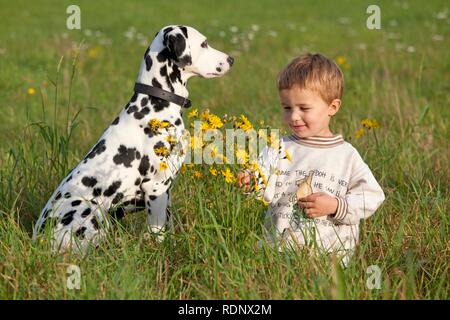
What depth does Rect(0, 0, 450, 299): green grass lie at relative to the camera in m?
3.53

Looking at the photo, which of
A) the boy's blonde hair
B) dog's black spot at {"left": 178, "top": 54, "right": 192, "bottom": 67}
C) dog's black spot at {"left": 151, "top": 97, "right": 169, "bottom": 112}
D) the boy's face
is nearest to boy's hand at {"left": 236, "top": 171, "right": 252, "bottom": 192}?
the boy's face

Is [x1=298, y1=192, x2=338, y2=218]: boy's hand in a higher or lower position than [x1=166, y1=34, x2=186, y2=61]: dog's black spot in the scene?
lower

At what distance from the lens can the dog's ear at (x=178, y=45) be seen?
4383mm

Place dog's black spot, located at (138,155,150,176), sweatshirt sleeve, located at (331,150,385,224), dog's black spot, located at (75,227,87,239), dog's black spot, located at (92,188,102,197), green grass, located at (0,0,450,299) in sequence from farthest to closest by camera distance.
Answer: dog's black spot, located at (138,155,150,176) → dog's black spot, located at (92,188,102,197) → dog's black spot, located at (75,227,87,239) → sweatshirt sleeve, located at (331,150,385,224) → green grass, located at (0,0,450,299)

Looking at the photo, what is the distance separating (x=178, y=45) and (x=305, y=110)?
1025 millimetres

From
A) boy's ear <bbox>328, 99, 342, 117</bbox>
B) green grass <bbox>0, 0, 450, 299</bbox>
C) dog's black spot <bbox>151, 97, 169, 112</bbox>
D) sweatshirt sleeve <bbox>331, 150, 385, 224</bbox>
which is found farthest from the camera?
dog's black spot <bbox>151, 97, 169, 112</bbox>

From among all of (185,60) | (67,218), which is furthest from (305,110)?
(67,218)

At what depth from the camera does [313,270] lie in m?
3.54

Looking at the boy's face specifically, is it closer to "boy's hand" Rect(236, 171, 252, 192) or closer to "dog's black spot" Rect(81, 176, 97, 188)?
"boy's hand" Rect(236, 171, 252, 192)

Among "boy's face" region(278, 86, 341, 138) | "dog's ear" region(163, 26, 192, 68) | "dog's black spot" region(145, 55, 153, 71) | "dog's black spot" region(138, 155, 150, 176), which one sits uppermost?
"dog's ear" region(163, 26, 192, 68)

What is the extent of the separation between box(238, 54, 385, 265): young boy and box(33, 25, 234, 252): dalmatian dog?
0.68 m

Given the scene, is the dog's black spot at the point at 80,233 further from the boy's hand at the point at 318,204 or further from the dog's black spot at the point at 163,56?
the boy's hand at the point at 318,204

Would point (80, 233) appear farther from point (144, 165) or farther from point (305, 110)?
point (305, 110)
